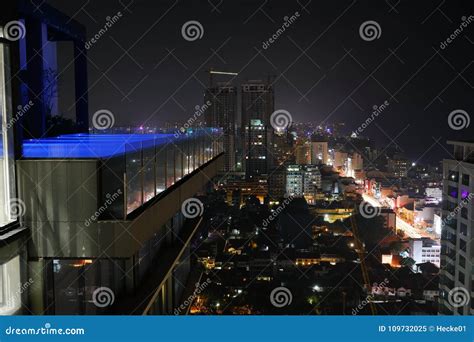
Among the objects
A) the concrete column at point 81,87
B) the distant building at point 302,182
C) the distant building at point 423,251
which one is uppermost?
the concrete column at point 81,87

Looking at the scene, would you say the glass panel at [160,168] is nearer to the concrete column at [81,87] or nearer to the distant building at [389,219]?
the concrete column at [81,87]

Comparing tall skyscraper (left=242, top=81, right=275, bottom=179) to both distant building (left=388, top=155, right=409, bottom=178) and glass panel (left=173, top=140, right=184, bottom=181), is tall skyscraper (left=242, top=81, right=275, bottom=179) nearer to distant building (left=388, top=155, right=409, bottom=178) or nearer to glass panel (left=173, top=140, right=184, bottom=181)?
distant building (left=388, top=155, right=409, bottom=178)

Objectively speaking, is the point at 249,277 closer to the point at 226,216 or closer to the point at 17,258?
the point at 226,216

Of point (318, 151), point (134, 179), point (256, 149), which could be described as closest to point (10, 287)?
point (134, 179)

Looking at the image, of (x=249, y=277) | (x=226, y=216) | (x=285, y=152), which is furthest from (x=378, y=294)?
(x=285, y=152)

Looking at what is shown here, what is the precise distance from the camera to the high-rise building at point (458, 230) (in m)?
4.41

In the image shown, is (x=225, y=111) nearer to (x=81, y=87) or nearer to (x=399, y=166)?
(x=399, y=166)

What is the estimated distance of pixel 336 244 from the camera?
1089 cm

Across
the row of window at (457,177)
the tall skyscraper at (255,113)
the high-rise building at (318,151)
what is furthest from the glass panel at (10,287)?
the high-rise building at (318,151)

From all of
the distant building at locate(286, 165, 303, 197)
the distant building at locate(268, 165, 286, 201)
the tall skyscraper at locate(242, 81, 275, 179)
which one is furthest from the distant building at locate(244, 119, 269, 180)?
the distant building at locate(286, 165, 303, 197)

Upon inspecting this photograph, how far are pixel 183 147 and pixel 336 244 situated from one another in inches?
357

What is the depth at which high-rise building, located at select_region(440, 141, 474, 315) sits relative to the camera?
4.41m

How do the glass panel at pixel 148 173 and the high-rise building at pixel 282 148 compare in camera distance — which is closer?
the glass panel at pixel 148 173

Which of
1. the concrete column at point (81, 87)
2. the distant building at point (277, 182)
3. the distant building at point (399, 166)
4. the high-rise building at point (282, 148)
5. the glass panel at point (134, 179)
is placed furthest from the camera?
the high-rise building at point (282, 148)
